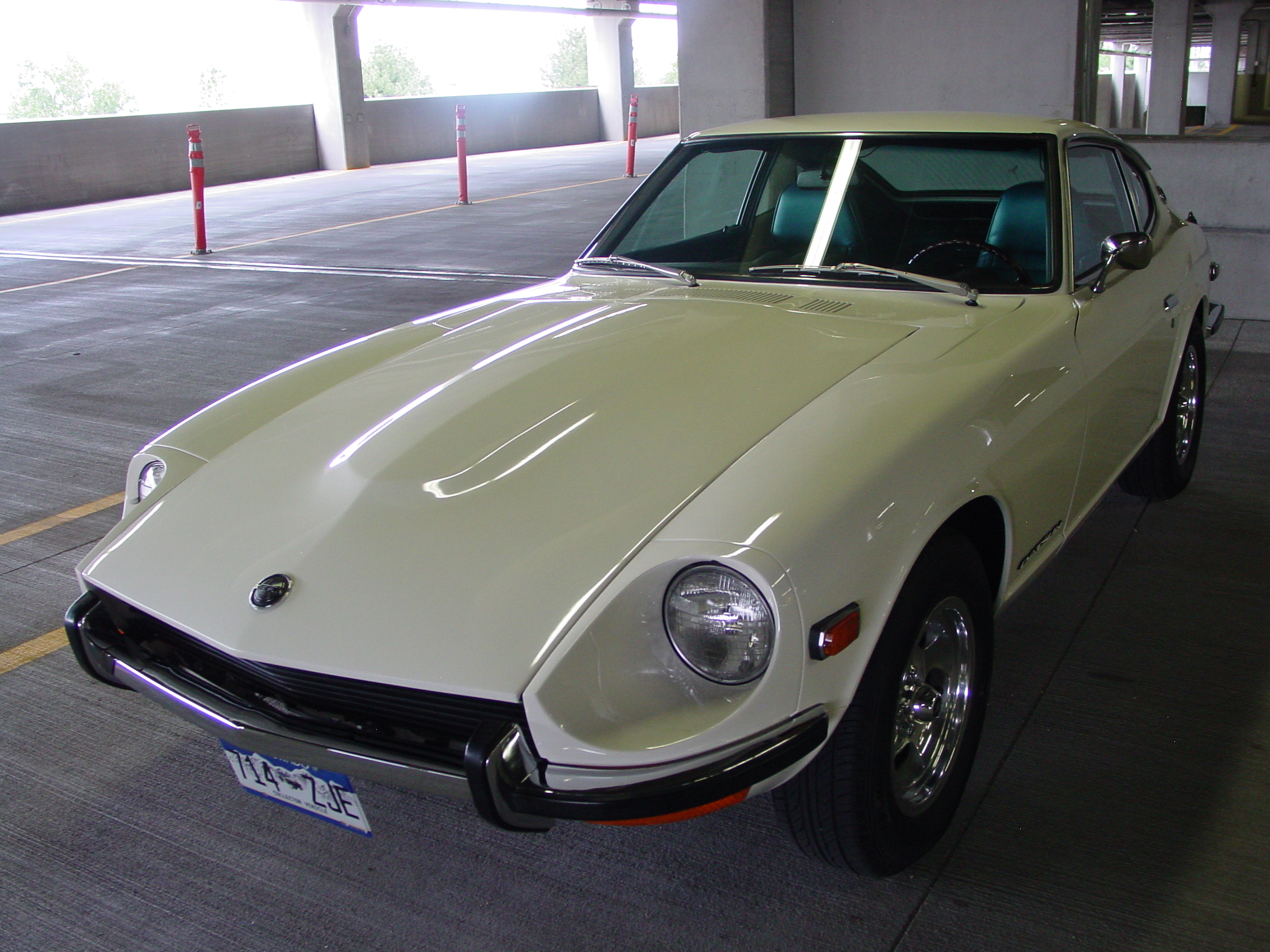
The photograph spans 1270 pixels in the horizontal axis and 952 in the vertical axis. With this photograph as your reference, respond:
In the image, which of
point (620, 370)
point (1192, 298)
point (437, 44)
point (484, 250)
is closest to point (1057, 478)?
point (620, 370)

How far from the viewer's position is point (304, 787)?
195 centimetres

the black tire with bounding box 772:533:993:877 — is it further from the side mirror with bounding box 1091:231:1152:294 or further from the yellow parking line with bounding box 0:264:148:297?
the yellow parking line with bounding box 0:264:148:297

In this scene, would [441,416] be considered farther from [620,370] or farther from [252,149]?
[252,149]

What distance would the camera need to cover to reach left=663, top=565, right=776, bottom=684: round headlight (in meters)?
1.69

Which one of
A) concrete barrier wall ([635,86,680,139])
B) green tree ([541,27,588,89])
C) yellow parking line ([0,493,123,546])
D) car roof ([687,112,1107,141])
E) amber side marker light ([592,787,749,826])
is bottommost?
yellow parking line ([0,493,123,546])

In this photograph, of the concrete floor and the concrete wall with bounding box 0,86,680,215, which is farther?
the concrete wall with bounding box 0,86,680,215

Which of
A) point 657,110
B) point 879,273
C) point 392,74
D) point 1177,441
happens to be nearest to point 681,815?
point 879,273

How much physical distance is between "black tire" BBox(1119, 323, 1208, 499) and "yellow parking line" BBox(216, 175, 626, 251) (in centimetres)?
916

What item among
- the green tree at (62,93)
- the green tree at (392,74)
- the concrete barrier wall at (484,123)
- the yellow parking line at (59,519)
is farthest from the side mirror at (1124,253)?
the green tree at (392,74)

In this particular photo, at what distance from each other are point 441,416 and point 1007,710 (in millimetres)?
1524

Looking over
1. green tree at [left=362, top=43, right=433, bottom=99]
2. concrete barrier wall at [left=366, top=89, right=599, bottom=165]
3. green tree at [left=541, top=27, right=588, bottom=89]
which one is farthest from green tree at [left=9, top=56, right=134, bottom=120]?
concrete barrier wall at [left=366, top=89, right=599, bottom=165]

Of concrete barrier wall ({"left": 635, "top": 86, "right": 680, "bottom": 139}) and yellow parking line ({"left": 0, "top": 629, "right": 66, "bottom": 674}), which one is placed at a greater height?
concrete barrier wall ({"left": 635, "top": 86, "right": 680, "bottom": 139})

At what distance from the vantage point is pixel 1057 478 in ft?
8.26

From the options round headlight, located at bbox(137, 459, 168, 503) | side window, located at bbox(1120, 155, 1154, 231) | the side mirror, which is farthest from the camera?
side window, located at bbox(1120, 155, 1154, 231)
